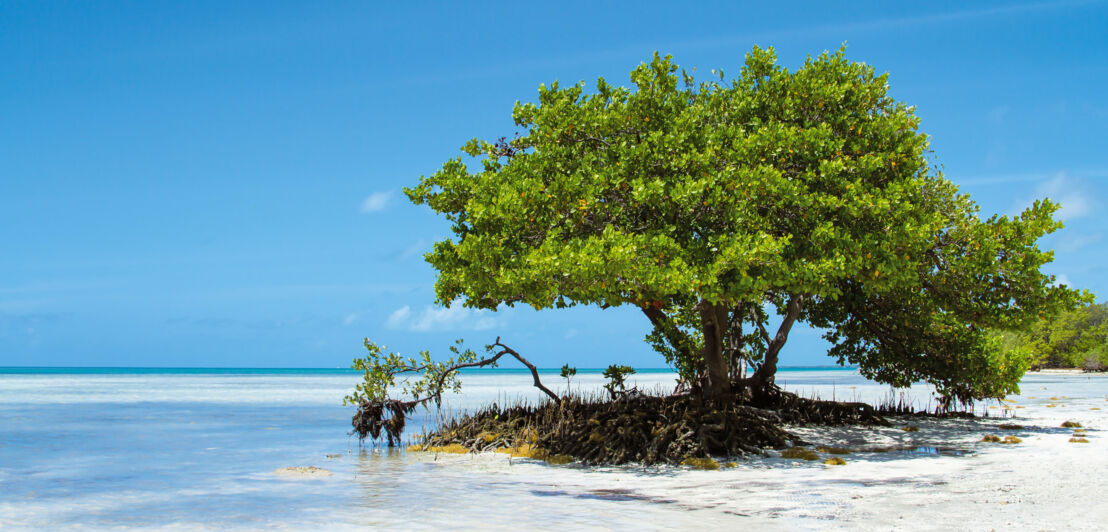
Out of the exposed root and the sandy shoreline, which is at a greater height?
the exposed root

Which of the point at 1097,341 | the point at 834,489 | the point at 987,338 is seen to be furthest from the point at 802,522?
the point at 1097,341

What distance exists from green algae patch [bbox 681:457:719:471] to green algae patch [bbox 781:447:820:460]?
1789 mm

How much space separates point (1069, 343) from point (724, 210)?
265 feet

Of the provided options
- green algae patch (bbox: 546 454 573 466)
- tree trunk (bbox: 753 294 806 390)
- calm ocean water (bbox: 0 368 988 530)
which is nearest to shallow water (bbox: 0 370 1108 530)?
calm ocean water (bbox: 0 368 988 530)

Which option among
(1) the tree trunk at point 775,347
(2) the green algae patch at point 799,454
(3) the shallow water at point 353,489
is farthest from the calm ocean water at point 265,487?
(1) the tree trunk at point 775,347

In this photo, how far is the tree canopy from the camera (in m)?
13.1

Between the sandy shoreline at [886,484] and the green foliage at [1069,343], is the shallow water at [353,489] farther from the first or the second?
the green foliage at [1069,343]

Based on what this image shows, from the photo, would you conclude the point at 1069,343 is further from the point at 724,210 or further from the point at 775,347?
the point at 724,210

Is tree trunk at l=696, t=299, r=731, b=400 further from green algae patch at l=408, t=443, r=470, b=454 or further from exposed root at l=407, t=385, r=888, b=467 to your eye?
green algae patch at l=408, t=443, r=470, b=454

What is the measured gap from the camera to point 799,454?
14.8m

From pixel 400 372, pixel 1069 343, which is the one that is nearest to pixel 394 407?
pixel 400 372

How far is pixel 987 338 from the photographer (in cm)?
1914

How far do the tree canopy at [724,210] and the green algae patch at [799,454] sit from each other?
203 centimetres

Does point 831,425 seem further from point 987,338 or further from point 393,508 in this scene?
point 393,508
